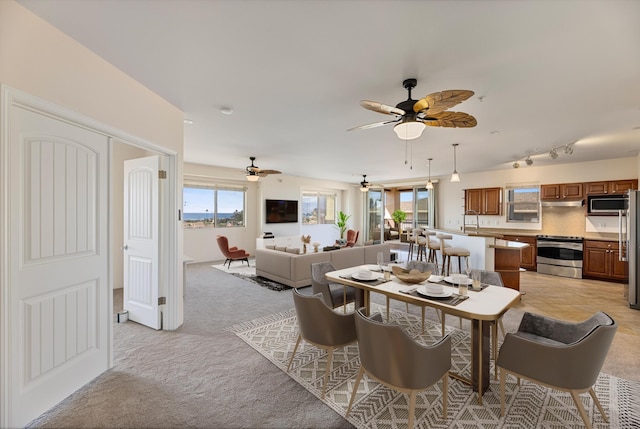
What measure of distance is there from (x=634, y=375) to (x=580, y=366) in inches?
59.2

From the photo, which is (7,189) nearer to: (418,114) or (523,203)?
(418,114)

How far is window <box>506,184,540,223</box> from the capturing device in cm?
682

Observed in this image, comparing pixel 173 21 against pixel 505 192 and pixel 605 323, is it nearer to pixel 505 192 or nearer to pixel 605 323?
pixel 605 323

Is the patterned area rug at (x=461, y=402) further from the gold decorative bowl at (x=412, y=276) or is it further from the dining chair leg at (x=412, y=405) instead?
the gold decorative bowl at (x=412, y=276)

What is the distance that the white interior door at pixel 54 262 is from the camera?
1.70 meters

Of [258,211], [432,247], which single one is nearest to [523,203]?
[432,247]

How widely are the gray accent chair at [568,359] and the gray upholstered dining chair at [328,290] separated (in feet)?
5.47

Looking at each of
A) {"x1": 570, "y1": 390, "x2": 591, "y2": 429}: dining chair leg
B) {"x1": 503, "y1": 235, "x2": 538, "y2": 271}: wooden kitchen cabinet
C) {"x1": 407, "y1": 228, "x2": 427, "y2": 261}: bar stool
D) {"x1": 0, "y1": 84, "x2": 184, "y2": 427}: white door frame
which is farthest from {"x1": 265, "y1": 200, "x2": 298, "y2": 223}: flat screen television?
{"x1": 570, "y1": 390, "x2": 591, "y2": 429}: dining chair leg


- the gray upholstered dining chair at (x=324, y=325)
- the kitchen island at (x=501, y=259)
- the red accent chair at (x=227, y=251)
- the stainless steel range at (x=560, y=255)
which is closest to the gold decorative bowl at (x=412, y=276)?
the gray upholstered dining chair at (x=324, y=325)

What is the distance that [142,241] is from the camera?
336 cm

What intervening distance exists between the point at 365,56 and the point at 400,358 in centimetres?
216

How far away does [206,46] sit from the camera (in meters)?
2.01

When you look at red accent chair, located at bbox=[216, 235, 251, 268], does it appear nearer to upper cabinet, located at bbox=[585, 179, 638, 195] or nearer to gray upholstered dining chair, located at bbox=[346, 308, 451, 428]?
gray upholstered dining chair, located at bbox=[346, 308, 451, 428]

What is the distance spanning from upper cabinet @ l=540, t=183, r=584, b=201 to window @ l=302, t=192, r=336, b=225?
21.9 ft
